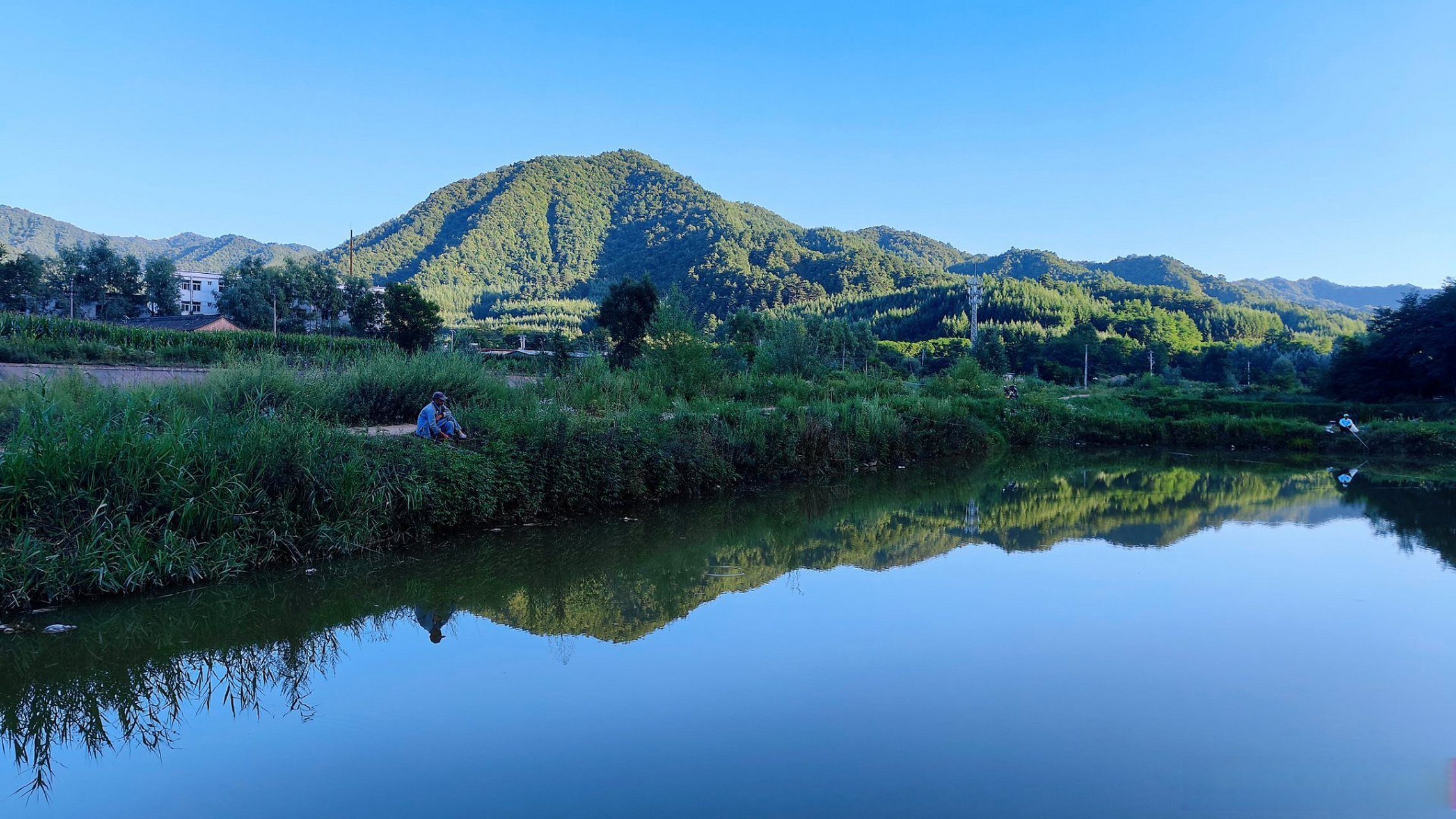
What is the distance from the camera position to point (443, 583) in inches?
283

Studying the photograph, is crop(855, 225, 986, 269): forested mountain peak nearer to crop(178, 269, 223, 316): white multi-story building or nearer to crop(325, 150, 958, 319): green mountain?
crop(325, 150, 958, 319): green mountain

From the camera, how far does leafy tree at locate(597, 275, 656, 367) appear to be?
25.3 metres

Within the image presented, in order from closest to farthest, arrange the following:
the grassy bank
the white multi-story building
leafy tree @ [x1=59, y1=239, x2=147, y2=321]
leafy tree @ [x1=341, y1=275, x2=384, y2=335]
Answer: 1. the grassy bank
2. leafy tree @ [x1=59, y1=239, x2=147, y2=321]
3. leafy tree @ [x1=341, y1=275, x2=384, y2=335]
4. the white multi-story building

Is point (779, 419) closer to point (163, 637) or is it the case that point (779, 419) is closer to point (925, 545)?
point (925, 545)

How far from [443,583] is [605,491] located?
129 inches

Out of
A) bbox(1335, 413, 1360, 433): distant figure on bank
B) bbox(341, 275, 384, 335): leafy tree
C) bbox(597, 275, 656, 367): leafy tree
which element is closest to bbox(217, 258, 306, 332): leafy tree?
bbox(341, 275, 384, 335): leafy tree

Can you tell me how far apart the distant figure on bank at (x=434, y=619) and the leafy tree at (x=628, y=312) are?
18652mm

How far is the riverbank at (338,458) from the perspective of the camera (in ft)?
20.3

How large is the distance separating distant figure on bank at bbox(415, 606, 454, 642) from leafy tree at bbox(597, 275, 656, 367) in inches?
734

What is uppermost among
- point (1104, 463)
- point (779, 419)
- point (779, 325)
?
point (779, 325)

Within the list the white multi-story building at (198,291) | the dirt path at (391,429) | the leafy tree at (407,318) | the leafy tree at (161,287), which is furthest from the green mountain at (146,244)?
the dirt path at (391,429)

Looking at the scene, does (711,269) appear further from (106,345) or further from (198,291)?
(106,345)

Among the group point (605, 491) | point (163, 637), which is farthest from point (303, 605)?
point (605, 491)

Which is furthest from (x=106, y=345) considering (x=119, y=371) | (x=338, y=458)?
(x=338, y=458)
